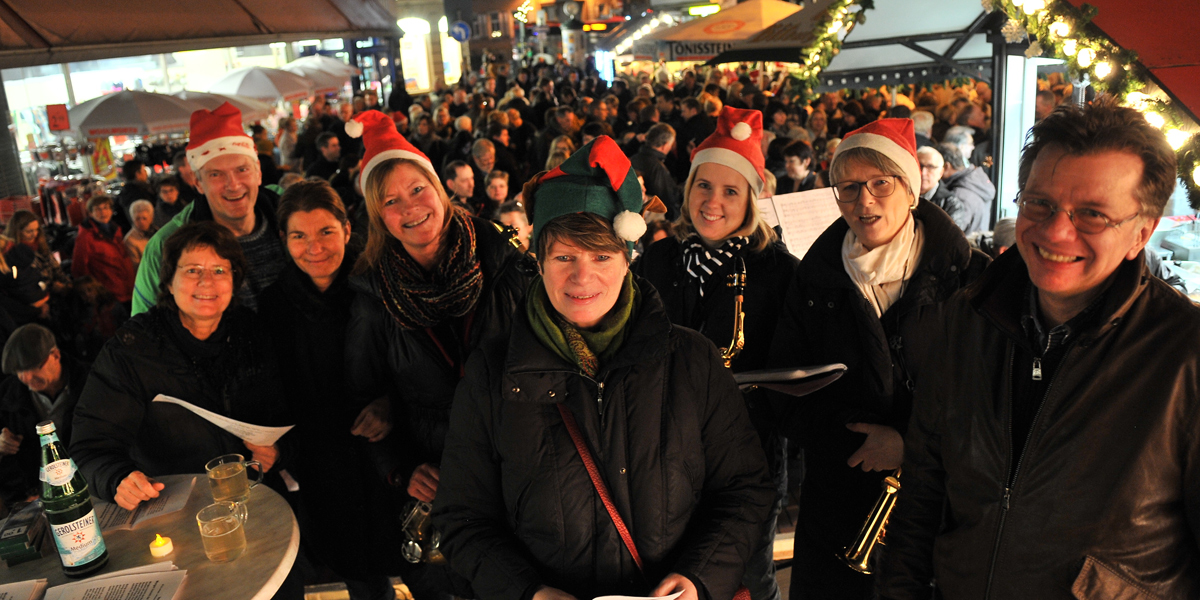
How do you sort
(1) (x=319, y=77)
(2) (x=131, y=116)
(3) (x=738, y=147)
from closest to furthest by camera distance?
(3) (x=738, y=147)
(2) (x=131, y=116)
(1) (x=319, y=77)

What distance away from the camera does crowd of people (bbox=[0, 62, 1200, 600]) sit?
1505mm

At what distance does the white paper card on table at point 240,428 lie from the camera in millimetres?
2422

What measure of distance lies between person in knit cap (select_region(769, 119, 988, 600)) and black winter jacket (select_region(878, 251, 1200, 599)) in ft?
1.49

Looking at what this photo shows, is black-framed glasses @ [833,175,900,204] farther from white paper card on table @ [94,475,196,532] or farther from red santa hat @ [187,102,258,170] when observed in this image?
red santa hat @ [187,102,258,170]

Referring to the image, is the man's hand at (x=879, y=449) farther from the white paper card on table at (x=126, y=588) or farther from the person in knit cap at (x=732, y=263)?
the white paper card on table at (x=126, y=588)

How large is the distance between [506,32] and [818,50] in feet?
114

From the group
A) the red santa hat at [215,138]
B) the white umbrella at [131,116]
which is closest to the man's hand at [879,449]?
the red santa hat at [215,138]

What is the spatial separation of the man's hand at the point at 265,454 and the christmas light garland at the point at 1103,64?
10.5 feet

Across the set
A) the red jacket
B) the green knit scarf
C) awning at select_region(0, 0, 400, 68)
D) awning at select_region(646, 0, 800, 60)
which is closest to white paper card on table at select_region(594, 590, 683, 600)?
the green knit scarf

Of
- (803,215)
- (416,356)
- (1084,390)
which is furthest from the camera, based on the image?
(803,215)

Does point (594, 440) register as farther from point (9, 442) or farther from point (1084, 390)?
point (9, 442)

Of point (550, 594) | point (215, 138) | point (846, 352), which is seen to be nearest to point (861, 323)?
point (846, 352)

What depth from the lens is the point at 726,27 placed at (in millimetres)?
8523

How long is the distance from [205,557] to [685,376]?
1.55 metres
